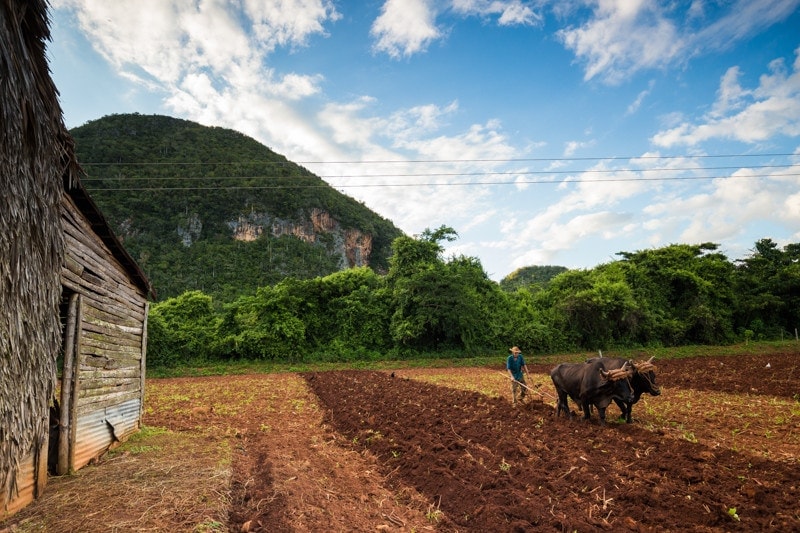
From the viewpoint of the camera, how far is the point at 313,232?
7312 cm

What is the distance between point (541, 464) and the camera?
6.78m

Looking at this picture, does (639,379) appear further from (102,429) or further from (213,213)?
(213,213)

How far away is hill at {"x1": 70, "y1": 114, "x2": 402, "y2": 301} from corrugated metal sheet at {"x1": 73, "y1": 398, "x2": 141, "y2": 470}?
4018 centimetres

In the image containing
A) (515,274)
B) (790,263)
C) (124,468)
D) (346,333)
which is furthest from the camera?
(515,274)

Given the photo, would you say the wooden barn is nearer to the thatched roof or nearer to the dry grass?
the thatched roof

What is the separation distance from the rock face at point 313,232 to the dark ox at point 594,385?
59473 mm

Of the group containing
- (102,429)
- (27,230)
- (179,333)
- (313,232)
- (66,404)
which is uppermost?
(313,232)

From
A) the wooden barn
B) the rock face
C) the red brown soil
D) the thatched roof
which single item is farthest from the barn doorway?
the rock face

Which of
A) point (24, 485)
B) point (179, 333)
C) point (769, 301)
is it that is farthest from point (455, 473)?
point (769, 301)

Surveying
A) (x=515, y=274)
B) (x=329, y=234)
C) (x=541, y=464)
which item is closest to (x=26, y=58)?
(x=541, y=464)

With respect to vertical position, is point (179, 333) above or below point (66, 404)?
above

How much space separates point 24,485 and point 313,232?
6880 cm

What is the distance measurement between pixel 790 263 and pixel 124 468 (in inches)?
2092

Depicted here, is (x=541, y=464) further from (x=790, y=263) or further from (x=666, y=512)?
(x=790, y=263)
